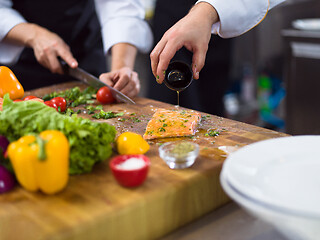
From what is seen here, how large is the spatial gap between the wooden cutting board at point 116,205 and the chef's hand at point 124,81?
816 millimetres

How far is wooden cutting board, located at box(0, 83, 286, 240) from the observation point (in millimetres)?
933

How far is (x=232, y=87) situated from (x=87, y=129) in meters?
3.67

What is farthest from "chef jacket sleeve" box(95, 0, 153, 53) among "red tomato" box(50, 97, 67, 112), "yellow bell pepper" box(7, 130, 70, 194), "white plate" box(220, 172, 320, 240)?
"white plate" box(220, 172, 320, 240)

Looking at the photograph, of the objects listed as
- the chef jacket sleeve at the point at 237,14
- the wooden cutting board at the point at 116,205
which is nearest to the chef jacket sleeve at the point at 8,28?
the chef jacket sleeve at the point at 237,14

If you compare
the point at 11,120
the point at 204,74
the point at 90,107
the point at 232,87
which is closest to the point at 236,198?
the point at 11,120

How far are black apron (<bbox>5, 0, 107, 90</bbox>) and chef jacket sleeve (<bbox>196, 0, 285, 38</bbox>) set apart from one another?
1.29 metres

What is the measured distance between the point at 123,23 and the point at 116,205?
5.46ft

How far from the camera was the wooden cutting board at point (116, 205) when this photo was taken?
0.93 m

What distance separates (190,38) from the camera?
1437 millimetres

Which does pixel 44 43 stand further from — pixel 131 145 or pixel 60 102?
pixel 131 145

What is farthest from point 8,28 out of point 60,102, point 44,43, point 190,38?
point 190,38

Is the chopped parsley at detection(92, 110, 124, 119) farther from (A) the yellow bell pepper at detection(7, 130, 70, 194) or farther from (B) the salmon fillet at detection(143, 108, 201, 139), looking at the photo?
(A) the yellow bell pepper at detection(7, 130, 70, 194)

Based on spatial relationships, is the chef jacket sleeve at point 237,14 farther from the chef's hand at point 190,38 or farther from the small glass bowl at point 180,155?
the small glass bowl at point 180,155

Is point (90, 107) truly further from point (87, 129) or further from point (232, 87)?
point (232, 87)
